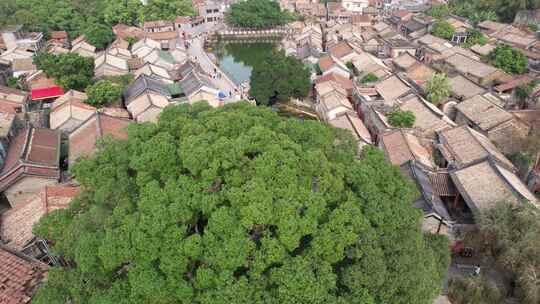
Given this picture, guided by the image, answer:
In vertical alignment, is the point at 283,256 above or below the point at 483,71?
above

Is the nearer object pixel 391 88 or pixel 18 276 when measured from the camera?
pixel 18 276

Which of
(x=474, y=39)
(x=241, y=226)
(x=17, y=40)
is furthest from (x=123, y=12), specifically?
(x=241, y=226)

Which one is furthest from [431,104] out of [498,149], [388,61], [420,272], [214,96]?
[420,272]

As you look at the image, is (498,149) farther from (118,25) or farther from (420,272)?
(118,25)

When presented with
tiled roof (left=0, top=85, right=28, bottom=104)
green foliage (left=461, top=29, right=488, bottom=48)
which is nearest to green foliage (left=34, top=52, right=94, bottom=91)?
tiled roof (left=0, top=85, right=28, bottom=104)

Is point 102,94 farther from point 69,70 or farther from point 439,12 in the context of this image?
point 439,12

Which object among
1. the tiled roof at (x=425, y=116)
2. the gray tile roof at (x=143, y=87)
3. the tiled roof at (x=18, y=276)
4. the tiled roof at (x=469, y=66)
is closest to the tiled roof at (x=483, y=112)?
the tiled roof at (x=425, y=116)

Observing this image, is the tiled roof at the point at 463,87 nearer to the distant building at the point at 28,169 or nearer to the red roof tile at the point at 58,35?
the distant building at the point at 28,169
